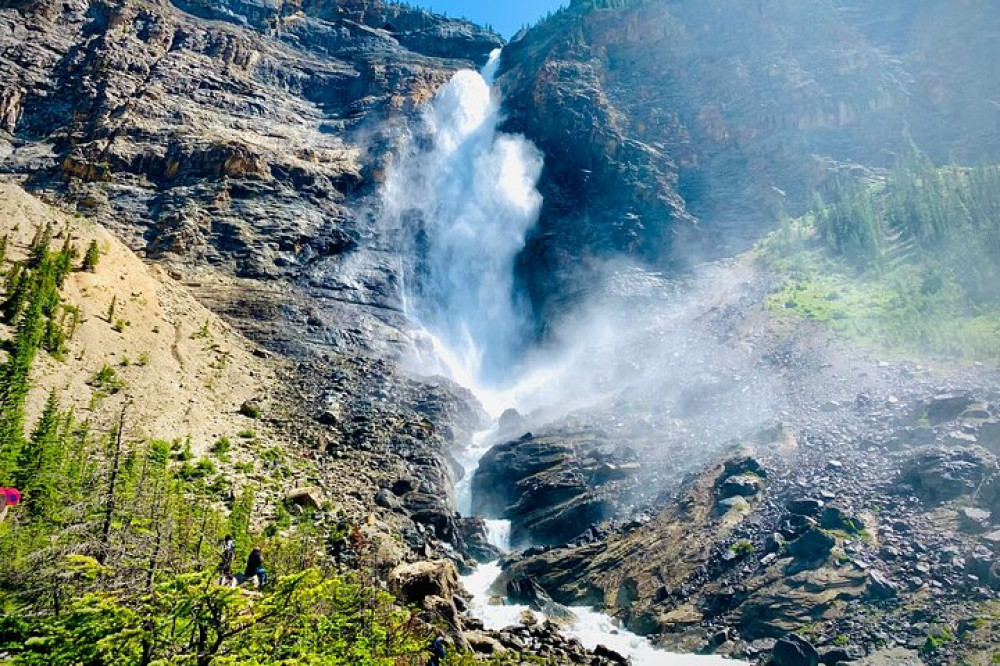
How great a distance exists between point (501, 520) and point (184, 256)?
4100cm

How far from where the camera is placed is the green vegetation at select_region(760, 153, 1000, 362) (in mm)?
49844

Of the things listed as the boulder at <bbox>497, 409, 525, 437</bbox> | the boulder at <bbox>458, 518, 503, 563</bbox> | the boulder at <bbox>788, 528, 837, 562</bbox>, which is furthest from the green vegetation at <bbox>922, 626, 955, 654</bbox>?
the boulder at <bbox>497, 409, 525, 437</bbox>

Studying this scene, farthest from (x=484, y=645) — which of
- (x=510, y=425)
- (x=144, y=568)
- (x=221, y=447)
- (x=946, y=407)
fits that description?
(x=510, y=425)

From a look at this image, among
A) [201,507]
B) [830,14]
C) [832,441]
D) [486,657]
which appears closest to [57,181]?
[201,507]

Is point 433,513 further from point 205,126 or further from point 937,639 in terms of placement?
point 205,126

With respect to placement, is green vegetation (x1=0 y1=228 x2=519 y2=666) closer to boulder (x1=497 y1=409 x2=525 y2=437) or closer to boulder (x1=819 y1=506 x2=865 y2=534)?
boulder (x1=819 y1=506 x2=865 y2=534)

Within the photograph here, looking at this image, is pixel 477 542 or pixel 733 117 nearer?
pixel 477 542

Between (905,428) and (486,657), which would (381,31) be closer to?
(905,428)

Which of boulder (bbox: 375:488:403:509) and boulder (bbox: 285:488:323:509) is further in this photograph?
boulder (bbox: 375:488:403:509)

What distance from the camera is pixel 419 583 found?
906 inches

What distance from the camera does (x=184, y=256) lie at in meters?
61.3

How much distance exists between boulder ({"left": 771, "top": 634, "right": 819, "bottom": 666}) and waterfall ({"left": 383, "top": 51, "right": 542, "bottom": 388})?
159ft

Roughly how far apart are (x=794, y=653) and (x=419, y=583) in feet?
47.5

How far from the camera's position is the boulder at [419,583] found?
2267cm
